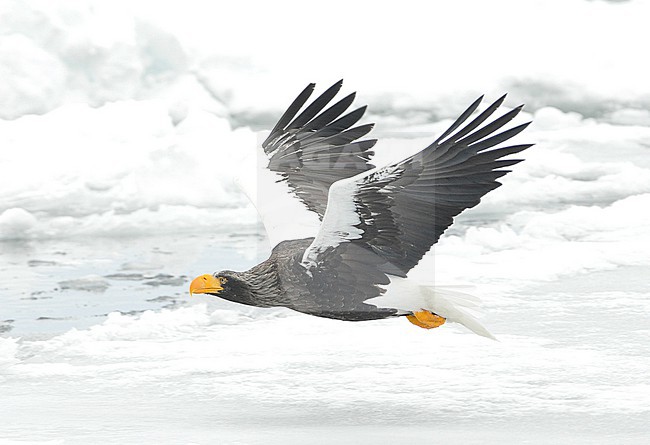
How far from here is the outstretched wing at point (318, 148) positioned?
19.0 ft

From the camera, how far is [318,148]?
19.3 ft

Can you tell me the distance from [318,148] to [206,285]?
1.30 metres

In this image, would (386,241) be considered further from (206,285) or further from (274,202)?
(274,202)

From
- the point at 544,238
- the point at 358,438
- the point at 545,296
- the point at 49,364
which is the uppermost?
the point at 544,238

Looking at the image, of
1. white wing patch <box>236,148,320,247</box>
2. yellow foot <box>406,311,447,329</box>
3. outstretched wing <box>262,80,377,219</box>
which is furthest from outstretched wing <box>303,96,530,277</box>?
outstretched wing <box>262,80,377,219</box>

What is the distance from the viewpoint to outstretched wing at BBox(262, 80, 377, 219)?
5.78m

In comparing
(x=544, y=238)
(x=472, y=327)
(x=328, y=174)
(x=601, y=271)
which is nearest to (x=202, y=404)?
(x=328, y=174)

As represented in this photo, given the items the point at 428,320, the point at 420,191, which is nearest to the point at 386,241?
the point at 420,191

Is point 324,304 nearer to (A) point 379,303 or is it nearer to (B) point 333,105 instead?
(A) point 379,303

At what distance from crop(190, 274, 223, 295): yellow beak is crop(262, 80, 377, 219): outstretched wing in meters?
0.94

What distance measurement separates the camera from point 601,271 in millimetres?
8883

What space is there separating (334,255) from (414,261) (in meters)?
0.38

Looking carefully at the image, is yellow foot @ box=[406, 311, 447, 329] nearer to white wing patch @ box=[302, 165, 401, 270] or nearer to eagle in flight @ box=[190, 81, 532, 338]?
eagle in flight @ box=[190, 81, 532, 338]

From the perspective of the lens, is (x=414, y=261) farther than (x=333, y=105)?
No
